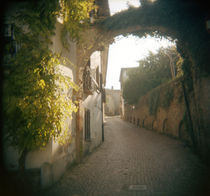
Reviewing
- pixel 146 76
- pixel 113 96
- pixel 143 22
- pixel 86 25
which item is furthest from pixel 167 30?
pixel 113 96

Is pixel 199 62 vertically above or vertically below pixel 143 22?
below

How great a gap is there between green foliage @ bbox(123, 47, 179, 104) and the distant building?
1055 inches

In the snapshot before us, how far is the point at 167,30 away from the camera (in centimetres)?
609

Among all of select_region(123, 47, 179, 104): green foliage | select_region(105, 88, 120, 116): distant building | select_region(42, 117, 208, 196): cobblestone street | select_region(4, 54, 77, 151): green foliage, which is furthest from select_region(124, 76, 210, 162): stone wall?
select_region(105, 88, 120, 116): distant building

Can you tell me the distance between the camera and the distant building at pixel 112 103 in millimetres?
48719

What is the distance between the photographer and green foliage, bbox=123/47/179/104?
65.1 feet

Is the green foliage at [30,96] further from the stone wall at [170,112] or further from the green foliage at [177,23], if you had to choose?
the stone wall at [170,112]

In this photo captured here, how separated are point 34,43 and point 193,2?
19.0ft

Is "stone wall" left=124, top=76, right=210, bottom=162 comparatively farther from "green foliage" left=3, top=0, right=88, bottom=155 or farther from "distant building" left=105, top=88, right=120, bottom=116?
"distant building" left=105, top=88, right=120, bottom=116

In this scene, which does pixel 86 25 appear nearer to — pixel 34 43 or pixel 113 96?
pixel 34 43

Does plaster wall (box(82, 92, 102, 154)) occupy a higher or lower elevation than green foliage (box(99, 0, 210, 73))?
lower

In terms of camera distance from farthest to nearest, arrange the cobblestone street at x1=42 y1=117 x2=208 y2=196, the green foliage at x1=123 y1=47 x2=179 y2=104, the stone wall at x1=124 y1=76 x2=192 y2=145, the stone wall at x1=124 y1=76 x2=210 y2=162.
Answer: the green foliage at x1=123 y1=47 x2=179 y2=104 → the stone wall at x1=124 y1=76 x2=192 y2=145 → the stone wall at x1=124 y1=76 x2=210 y2=162 → the cobblestone street at x1=42 y1=117 x2=208 y2=196

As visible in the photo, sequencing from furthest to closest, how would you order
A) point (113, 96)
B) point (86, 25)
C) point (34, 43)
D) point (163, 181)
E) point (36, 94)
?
1. point (113, 96)
2. point (86, 25)
3. point (163, 181)
4. point (34, 43)
5. point (36, 94)

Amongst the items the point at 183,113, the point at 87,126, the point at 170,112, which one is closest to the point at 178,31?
the point at 183,113
